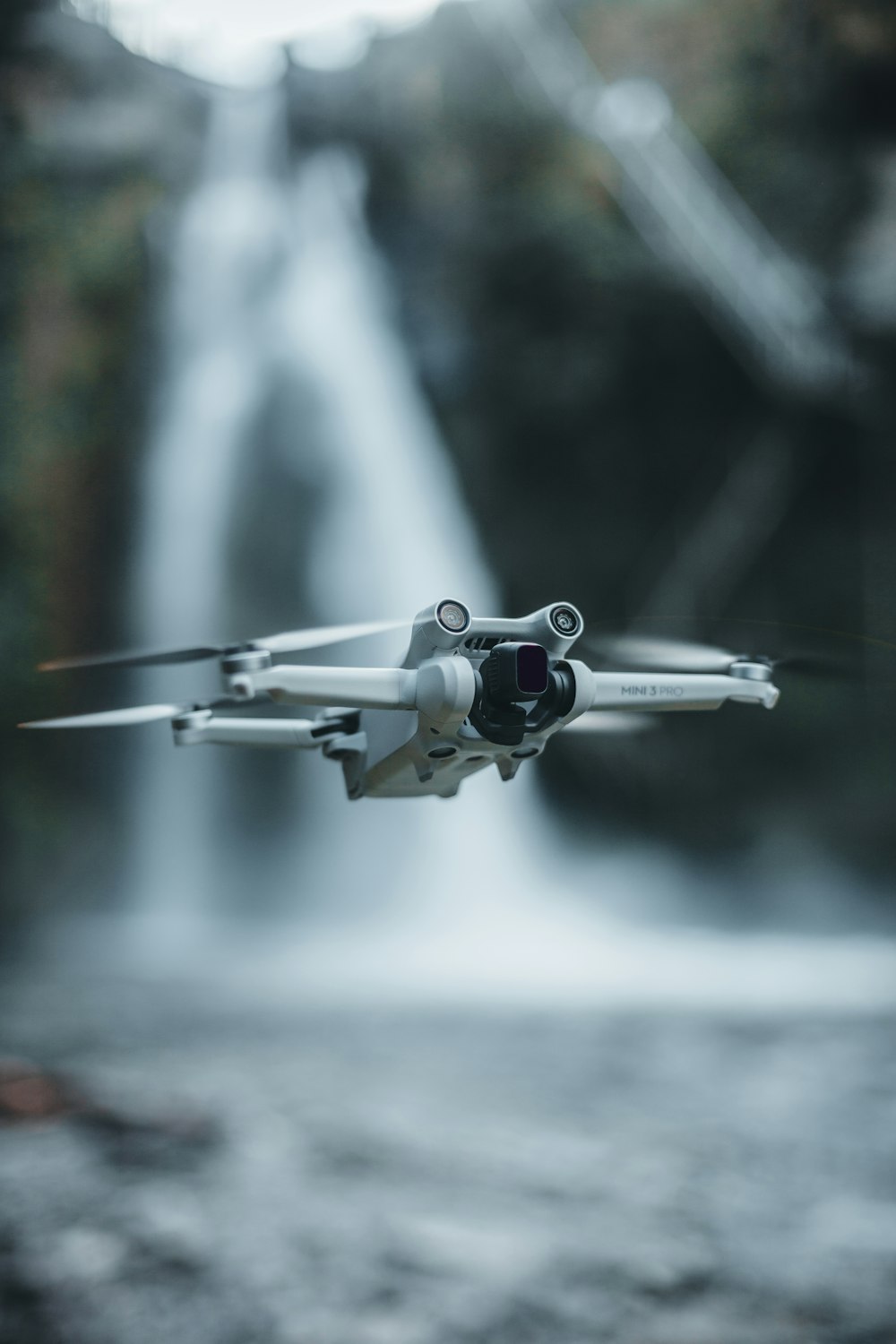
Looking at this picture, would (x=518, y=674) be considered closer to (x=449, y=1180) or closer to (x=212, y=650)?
(x=212, y=650)

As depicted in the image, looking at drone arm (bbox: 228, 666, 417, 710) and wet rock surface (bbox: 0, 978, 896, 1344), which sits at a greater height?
wet rock surface (bbox: 0, 978, 896, 1344)

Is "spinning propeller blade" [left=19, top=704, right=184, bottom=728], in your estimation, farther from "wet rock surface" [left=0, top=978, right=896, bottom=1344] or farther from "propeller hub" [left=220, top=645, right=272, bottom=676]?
"wet rock surface" [left=0, top=978, right=896, bottom=1344]

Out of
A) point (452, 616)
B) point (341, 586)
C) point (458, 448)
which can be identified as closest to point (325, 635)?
point (452, 616)

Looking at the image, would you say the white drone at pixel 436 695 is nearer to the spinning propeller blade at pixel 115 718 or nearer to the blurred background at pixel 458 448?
the spinning propeller blade at pixel 115 718

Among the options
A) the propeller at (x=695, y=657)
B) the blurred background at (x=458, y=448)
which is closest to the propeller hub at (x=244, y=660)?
the propeller at (x=695, y=657)

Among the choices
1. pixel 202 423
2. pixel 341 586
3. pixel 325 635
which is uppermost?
pixel 202 423

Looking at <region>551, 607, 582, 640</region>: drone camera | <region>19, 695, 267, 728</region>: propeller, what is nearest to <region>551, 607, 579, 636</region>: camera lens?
<region>551, 607, 582, 640</region>: drone camera

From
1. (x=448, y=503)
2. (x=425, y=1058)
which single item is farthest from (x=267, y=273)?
(x=425, y=1058)
